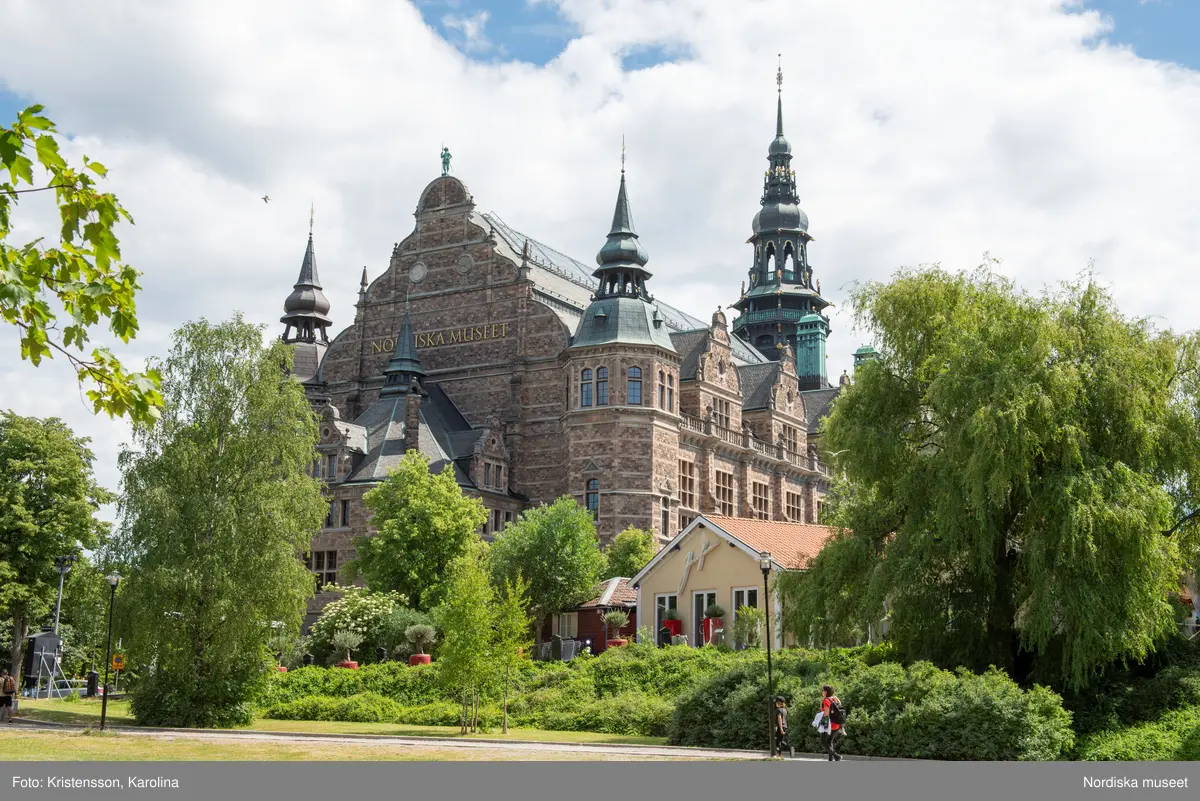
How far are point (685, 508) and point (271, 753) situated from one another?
146 ft

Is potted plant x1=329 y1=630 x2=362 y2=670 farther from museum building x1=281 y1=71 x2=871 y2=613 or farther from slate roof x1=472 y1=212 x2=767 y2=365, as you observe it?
slate roof x1=472 y1=212 x2=767 y2=365

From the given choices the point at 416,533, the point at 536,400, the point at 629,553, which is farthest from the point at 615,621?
the point at 536,400

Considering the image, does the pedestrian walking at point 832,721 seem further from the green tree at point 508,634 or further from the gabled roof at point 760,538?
the gabled roof at point 760,538

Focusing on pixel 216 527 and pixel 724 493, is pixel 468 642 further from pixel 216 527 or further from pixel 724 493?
pixel 724 493

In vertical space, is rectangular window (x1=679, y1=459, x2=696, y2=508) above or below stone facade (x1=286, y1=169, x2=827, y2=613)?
below

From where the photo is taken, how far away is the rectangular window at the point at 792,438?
257 feet

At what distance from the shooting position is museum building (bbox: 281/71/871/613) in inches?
2499

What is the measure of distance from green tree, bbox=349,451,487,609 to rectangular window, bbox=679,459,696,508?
48.8 feet

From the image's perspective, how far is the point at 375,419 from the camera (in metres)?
66.9

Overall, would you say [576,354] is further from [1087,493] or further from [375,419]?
[1087,493]

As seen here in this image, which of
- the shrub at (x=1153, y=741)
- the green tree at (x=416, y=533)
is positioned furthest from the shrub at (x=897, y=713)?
the green tree at (x=416, y=533)

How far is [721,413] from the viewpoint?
72062 mm

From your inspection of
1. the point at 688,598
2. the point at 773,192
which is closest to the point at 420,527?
the point at 688,598
